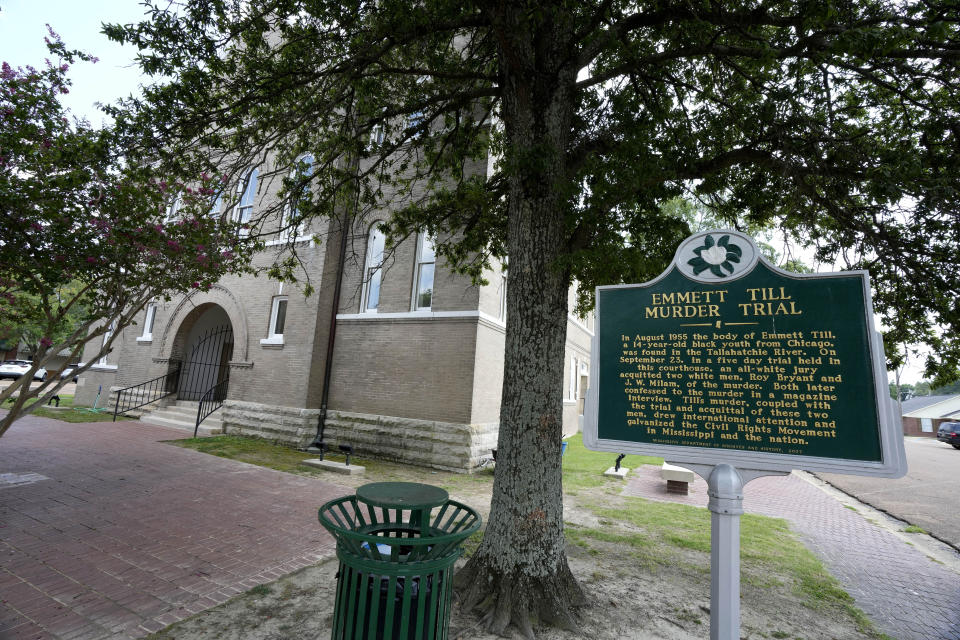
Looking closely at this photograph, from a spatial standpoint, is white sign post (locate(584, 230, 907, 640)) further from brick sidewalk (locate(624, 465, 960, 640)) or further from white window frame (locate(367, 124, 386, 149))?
white window frame (locate(367, 124, 386, 149))

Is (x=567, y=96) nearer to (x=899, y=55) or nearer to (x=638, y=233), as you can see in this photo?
(x=638, y=233)

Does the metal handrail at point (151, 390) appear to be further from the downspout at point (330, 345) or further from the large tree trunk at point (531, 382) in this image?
the large tree trunk at point (531, 382)

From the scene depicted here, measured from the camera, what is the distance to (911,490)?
42.3ft

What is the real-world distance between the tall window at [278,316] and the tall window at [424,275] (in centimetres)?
472

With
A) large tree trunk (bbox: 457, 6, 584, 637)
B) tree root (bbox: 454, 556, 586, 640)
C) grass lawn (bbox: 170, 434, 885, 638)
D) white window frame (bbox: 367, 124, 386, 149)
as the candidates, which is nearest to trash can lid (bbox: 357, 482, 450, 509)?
large tree trunk (bbox: 457, 6, 584, 637)

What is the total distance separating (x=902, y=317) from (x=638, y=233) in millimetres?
3117

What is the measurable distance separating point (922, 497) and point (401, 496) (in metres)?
15.4

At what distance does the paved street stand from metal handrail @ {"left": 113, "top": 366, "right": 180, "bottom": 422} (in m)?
21.3

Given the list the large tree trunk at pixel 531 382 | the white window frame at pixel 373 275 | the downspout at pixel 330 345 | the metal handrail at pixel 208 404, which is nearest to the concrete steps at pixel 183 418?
the metal handrail at pixel 208 404

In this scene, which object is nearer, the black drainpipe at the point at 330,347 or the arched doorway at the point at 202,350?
the black drainpipe at the point at 330,347

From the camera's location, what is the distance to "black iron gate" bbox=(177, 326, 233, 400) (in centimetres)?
1683

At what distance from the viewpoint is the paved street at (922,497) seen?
29.1 feet

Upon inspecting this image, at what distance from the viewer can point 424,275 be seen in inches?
498

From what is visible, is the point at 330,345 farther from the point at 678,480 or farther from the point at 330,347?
the point at 678,480
